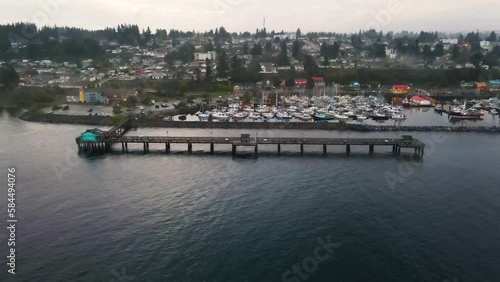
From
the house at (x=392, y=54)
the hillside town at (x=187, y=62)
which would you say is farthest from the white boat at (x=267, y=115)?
the house at (x=392, y=54)

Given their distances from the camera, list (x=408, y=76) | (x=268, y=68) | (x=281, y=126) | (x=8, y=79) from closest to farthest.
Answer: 1. (x=281, y=126)
2. (x=8, y=79)
3. (x=408, y=76)
4. (x=268, y=68)

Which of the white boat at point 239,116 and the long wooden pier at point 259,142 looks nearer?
the long wooden pier at point 259,142

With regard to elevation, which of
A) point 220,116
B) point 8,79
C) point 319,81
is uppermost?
point 8,79

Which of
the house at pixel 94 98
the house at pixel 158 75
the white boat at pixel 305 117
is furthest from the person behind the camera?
the house at pixel 158 75

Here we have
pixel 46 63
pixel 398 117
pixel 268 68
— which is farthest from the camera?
pixel 268 68

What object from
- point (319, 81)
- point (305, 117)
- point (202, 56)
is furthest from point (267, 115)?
point (202, 56)

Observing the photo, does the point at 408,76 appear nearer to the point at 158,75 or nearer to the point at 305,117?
the point at 305,117

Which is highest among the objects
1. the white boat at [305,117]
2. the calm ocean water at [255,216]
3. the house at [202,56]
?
the house at [202,56]

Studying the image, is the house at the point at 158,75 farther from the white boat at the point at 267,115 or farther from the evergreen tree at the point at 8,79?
the white boat at the point at 267,115

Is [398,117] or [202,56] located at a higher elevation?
[202,56]
